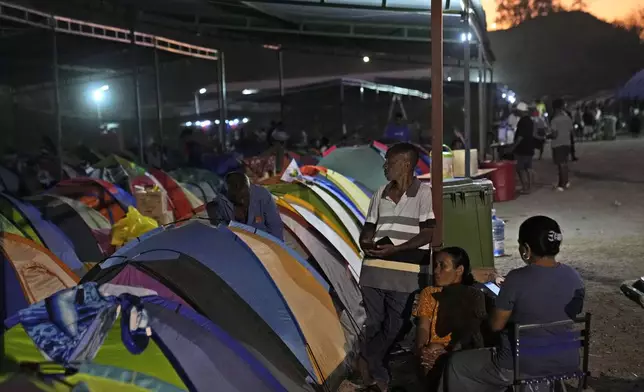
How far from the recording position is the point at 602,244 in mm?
8656

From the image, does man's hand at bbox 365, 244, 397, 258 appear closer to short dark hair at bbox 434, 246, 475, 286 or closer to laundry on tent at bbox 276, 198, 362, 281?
short dark hair at bbox 434, 246, 475, 286

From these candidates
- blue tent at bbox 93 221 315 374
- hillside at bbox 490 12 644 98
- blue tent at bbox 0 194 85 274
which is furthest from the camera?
hillside at bbox 490 12 644 98

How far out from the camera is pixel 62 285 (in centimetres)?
529

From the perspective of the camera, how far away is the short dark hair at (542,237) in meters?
3.36

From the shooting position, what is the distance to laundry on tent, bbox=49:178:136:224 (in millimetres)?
8188

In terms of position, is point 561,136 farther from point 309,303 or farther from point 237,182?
point 309,303

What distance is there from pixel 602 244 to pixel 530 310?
5.98 metres

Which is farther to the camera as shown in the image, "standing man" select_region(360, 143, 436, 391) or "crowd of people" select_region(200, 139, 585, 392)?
"standing man" select_region(360, 143, 436, 391)

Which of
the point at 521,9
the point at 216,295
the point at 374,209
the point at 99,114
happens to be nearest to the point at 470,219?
the point at 374,209

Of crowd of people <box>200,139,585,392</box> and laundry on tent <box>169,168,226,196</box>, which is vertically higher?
laundry on tent <box>169,168,226,196</box>

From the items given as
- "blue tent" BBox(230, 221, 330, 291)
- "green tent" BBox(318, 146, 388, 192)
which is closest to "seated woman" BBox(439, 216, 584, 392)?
"blue tent" BBox(230, 221, 330, 291)

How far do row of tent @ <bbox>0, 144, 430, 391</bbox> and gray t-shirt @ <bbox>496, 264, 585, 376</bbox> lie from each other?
1446 millimetres

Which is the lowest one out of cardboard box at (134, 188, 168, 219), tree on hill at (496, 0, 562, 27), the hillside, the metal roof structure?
cardboard box at (134, 188, 168, 219)

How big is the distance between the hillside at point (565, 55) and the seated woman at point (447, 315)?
1672 inches
